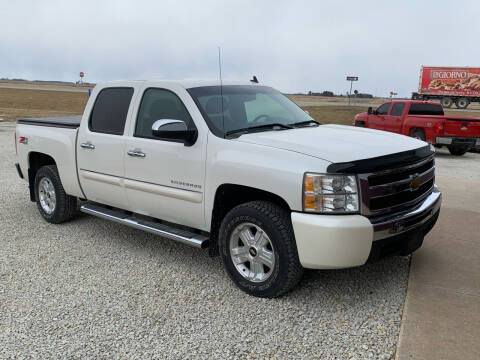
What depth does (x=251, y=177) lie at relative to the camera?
3.74 metres

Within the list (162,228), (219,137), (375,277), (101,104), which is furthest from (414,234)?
(101,104)

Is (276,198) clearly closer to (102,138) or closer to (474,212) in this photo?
(102,138)

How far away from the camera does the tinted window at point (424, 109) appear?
49.6 ft

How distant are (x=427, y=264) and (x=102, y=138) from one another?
3597 millimetres

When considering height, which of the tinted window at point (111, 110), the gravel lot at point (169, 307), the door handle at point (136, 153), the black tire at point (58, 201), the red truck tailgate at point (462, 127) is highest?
the tinted window at point (111, 110)

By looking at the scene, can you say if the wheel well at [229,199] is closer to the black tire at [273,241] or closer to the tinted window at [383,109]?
the black tire at [273,241]

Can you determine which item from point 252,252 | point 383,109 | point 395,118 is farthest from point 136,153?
point 383,109

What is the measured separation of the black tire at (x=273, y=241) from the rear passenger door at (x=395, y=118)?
12.2 meters

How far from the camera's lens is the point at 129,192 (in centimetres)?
481

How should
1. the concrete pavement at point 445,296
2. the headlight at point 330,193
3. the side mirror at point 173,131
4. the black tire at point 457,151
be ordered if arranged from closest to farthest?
the concrete pavement at point 445,296
the headlight at point 330,193
the side mirror at point 173,131
the black tire at point 457,151

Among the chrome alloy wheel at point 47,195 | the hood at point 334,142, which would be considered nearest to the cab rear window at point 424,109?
the hood at point 334,142

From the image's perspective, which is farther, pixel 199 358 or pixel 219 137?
pixel 219 137

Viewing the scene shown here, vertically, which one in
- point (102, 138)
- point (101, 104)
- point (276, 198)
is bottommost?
point (276, 198)

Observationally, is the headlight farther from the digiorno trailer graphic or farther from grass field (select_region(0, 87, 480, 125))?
the digiorno trailer graphic
